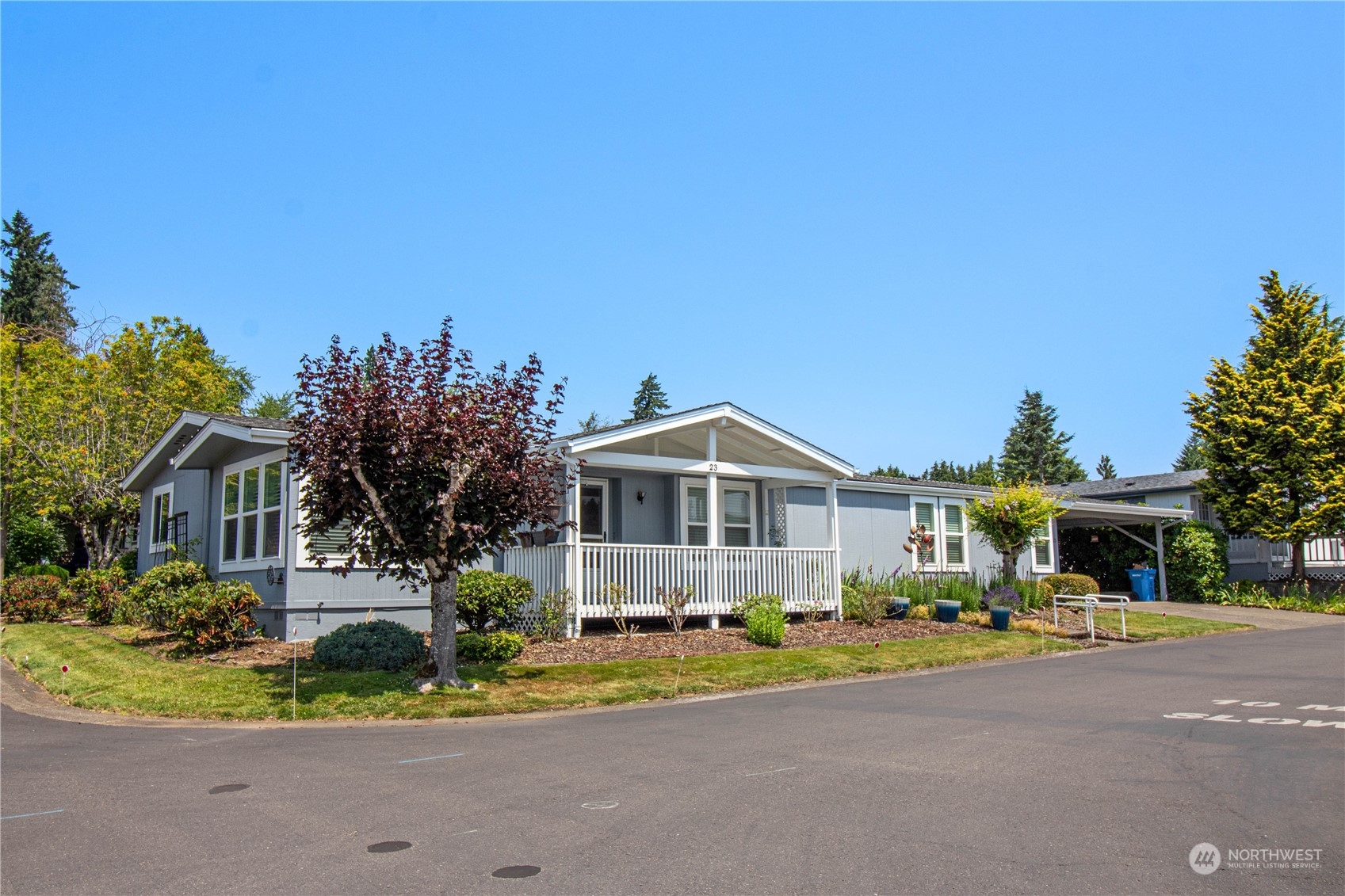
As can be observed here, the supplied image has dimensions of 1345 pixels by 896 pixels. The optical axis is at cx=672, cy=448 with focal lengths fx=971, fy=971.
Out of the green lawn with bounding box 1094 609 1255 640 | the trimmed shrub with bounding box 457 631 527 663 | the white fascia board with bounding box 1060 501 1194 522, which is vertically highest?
the white fascia board with bounding box 1060 501 1194 522

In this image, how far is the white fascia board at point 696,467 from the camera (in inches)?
680

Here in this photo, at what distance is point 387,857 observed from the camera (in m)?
5.33

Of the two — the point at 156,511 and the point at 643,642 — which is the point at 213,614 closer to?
the point at 643,642

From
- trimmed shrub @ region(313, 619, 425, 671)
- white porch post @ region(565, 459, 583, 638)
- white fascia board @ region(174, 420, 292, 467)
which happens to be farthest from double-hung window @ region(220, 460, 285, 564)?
white porch post @ region(565, 459, 583, 638)

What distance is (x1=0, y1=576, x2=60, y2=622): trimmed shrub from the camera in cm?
2127

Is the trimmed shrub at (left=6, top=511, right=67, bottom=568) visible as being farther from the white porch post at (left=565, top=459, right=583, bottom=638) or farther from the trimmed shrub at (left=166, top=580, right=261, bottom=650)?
the white porch post at (left=565, top=459, right=583, bottom=638)

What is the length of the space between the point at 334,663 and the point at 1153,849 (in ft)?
34.7

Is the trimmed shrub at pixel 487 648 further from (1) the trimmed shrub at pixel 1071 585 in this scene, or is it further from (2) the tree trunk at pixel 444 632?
(1) the trimmed shrub at pixel 1071 585

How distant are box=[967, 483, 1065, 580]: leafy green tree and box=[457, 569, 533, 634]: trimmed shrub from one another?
429 inches

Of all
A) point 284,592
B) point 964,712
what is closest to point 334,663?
point 284,592

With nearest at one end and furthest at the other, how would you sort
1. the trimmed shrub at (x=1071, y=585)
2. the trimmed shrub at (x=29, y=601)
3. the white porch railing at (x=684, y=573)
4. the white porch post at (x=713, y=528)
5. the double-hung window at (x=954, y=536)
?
the white porch railing at (x=684, y=573), the white porch post at (x=713, y=528), the trimmed shrub at (x=29, y=601), the trimmed shrub at (x=1071, y=585), the double-hung window at (x=954, y=536)

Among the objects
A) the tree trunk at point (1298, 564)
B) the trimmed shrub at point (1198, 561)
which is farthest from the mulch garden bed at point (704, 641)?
the tree trunk at point (1298, 564)

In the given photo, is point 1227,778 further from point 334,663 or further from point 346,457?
point 334,663

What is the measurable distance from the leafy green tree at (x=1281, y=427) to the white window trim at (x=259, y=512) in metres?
25.6
